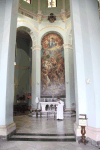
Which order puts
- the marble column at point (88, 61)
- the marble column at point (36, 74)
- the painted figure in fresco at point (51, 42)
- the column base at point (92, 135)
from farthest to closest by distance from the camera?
1. the painted figure in fresco at point (51, 42)
2. the marble column at point (36, 74)
3. the marble column at point (88, 61)
4. the column base at point (92, 135)

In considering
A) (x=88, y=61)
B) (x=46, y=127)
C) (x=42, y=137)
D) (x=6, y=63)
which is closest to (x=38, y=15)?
(x=6, y=63)

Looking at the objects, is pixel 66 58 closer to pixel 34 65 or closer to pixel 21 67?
pixel 34 65

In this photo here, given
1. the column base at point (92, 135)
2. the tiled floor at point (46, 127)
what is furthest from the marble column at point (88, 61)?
the tiled floor at point (46, 127)

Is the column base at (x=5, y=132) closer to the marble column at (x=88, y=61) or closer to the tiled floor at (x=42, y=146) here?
the tiled floor at (x=42, y=146)

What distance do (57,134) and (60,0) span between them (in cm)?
1499

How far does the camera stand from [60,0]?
15375 millimetres

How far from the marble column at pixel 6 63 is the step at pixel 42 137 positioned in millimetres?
389

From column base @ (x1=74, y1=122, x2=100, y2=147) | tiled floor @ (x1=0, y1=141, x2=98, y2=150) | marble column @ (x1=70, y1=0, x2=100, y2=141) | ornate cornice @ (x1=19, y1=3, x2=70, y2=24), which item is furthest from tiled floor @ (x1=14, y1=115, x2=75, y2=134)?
ornate cornice @ (x1=19, y1=3, x2=70, y2=24)

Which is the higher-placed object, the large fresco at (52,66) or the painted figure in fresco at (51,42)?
the painted figure in fresco at (51,42)

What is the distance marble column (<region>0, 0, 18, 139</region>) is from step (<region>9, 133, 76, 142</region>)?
15.3 inches

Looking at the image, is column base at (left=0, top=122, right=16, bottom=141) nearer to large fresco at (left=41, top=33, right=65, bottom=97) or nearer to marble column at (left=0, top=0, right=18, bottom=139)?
marble column at (left=0, top=0, right=18, bottom=139)

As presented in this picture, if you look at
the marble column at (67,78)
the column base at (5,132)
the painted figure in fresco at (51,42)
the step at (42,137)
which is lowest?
the step at (42,137)

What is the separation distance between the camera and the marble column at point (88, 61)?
5.00 metres

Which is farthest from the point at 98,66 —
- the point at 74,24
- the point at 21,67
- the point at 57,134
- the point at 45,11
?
the point at 21,67
